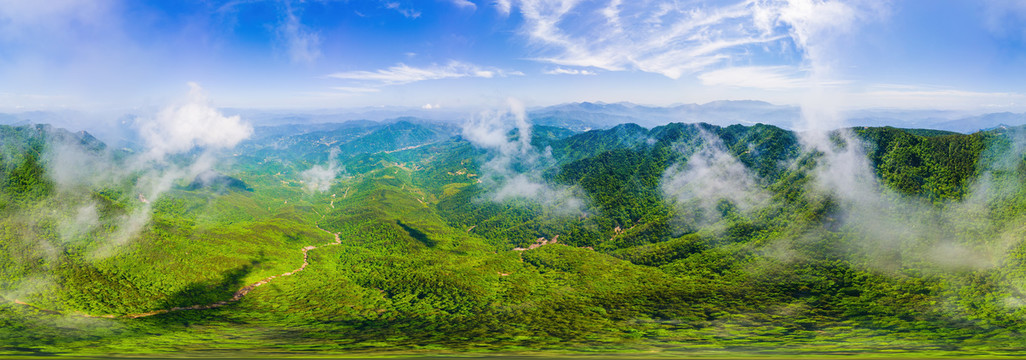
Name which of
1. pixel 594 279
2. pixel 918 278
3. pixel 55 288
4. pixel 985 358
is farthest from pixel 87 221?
pixel 918 278

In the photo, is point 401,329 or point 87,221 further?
point 87,221

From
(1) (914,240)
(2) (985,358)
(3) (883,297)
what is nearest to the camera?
(2) (985,358)

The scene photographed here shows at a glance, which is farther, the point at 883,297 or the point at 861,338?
the point at 883,297

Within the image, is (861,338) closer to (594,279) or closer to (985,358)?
(985,358)

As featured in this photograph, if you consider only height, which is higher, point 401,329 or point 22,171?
point 22,171

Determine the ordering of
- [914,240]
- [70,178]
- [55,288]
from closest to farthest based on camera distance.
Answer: [55,288], [914,240], [70,178]

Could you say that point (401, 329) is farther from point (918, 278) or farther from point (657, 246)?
point (918, 278)

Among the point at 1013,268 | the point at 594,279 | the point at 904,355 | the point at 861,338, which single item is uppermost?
the point at 1013,268

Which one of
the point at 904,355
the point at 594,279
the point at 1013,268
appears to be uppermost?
the point at 1013,268

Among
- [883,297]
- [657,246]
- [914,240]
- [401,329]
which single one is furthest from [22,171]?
[914,240]
